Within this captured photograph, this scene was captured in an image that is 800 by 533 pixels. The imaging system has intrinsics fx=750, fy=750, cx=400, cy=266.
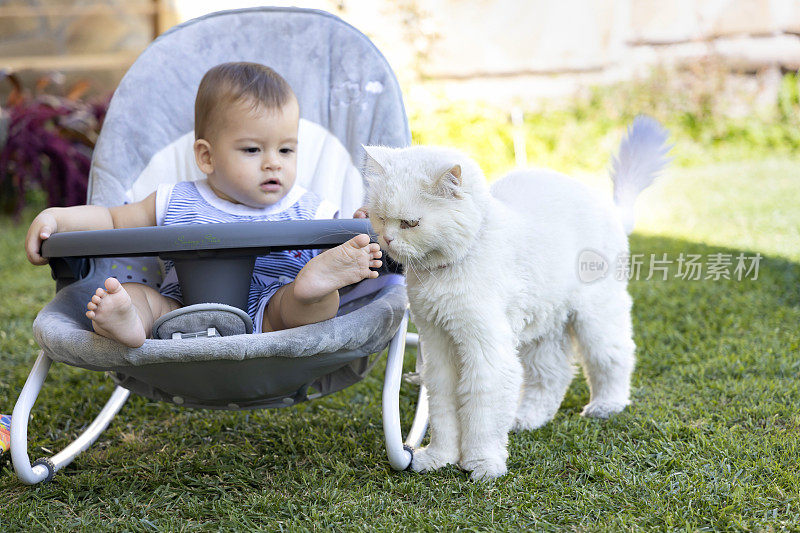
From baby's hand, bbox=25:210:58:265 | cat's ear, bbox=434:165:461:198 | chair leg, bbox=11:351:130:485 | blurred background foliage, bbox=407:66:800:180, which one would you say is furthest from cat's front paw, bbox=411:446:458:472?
blurred background foliage, bbox=407:66:800:180

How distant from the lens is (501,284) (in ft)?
5.96

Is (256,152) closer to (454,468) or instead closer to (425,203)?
(425,203)

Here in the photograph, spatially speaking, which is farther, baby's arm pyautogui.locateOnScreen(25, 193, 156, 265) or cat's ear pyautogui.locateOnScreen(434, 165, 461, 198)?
baby's arm pyautogui.locateOnScreen(25, 193, 156, 265)

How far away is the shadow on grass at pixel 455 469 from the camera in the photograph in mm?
1762

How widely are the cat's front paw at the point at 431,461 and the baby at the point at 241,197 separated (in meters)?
0.47

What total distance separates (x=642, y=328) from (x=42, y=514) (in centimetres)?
225

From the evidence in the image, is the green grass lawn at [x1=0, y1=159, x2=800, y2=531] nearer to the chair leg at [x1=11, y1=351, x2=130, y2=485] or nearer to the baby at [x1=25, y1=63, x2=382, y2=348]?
the chair leg at [x1=11, y1=351, x2=130, y2=485]

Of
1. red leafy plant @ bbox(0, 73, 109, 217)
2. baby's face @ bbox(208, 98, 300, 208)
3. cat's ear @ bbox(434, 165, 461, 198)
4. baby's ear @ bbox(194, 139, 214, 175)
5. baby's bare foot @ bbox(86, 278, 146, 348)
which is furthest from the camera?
red leafy plant @ bbox(0, 73, 109, 217)

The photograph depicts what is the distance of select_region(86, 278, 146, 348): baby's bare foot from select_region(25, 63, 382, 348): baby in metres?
0.22

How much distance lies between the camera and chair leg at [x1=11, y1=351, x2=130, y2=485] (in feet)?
5.97

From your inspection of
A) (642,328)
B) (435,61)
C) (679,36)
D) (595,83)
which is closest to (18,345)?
(642,328)

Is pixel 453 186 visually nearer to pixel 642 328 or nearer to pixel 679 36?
pixel 642 328

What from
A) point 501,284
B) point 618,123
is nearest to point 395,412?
point 501,284

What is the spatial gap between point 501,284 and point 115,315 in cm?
88
